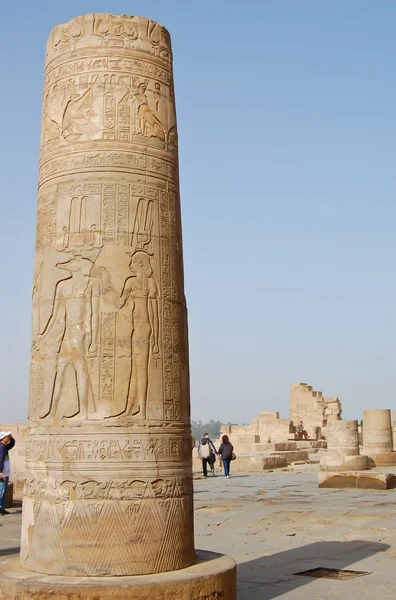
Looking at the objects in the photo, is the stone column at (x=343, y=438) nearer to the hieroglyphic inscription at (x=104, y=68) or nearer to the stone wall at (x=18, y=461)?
the stone wall at (x=18, y=461)

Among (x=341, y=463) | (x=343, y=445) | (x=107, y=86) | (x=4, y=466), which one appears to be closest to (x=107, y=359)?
(x=107, y=86)

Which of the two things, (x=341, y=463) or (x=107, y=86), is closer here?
(x=107, y=86)

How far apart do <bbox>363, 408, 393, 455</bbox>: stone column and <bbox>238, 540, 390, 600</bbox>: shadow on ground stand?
12.6 meters

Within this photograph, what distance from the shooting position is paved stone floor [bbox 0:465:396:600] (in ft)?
19.7

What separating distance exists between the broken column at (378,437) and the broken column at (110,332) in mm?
15659

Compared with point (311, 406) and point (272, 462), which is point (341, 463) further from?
point (311, 406)

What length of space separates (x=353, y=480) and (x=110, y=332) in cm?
1061

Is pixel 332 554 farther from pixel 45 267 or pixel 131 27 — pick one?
pixel 131 27

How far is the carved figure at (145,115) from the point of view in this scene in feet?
18.1

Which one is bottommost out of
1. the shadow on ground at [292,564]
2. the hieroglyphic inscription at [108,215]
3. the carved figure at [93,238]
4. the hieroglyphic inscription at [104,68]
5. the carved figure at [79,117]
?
the shadow on ground at [292,564]

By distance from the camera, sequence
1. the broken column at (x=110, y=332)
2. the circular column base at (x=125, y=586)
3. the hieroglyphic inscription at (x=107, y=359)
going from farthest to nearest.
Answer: the hieroglyphic inscription at (x=107, y=359)
the broken column at (x=110, y=332)
the circular column base at (x=125, y=586)

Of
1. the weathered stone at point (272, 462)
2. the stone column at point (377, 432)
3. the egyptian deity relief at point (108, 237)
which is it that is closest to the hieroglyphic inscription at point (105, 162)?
the egyptian deity relief at point (108, 237)

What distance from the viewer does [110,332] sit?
201 inches

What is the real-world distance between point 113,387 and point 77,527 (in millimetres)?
893
